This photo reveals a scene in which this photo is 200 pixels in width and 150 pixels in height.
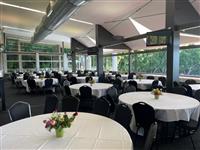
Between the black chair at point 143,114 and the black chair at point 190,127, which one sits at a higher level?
the black chair at point 143,114

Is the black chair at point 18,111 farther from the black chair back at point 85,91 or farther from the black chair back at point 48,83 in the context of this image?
the black chair back at point 48,83

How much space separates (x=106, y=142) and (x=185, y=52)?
8991 millimetres

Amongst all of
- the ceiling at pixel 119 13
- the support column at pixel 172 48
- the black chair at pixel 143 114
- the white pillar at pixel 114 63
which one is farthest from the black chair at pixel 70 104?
the white pillar at pixel 114 63

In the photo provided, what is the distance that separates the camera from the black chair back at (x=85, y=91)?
533 centimetres

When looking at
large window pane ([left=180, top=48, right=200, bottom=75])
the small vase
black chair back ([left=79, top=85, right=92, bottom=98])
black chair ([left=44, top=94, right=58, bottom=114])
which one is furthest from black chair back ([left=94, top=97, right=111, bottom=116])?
large window pane ([left=180, top=48, right=200, bottom=75])

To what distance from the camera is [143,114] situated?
121 inches

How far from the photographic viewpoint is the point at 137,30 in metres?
10.0

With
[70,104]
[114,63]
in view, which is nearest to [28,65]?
[114,63]

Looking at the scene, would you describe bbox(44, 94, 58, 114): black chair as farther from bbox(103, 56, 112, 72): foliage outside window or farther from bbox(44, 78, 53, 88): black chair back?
Answer: bbox(103, 56, 112, 72): foliage outside window

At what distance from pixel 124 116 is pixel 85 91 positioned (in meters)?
2.71

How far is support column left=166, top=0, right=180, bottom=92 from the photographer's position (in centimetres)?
583

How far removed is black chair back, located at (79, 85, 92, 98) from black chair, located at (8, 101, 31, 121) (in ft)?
7.36

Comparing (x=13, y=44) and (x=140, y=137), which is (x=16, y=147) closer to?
(x=140, y=137)

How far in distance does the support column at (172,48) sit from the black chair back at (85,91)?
266 centimetres
